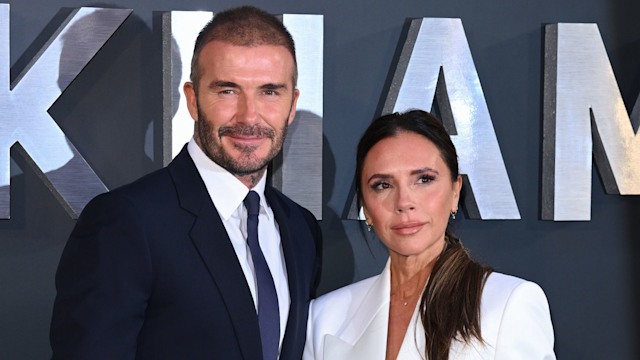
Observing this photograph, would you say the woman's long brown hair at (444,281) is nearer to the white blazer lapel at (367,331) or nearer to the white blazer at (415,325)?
the white blazer at (415,325)

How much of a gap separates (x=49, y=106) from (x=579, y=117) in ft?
5.46

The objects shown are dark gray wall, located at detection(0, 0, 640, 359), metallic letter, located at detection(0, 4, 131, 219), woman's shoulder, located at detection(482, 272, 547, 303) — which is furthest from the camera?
dark gray wall, located at detection(0, 0, 640, 359)

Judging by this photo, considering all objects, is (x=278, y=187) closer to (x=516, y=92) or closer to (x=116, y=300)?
(x=516, y=92)

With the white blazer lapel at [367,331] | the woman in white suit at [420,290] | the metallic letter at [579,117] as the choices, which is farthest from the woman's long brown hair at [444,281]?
the metallic letter at [579,117]

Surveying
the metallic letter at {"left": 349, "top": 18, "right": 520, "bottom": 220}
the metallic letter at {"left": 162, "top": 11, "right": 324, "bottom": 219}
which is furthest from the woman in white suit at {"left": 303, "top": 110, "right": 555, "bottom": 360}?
the metallic letter at {"left": 349, "top": 18, "right": 520, "bottom": 220}

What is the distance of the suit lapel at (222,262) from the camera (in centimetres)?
192

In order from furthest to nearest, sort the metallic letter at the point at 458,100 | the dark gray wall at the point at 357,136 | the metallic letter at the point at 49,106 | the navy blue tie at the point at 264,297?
the metallic letter at the point at 458,100, the dark gray wall at the point at 357,136, the metallic letter at the point at 49,106, the navy blue tie at the point at 264,297

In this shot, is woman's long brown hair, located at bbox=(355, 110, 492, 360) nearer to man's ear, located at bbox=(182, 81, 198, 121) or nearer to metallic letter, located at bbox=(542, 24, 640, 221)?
man's ear, located at bbox=(182, 81, 198, 121)

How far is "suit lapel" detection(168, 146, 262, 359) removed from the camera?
192 cm

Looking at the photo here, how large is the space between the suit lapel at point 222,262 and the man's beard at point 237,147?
82 millimetres

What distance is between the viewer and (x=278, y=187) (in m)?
2.84

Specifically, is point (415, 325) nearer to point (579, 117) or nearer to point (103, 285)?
point (103, 285)

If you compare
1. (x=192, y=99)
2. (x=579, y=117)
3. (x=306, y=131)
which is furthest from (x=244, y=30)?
(x=579, y=117)


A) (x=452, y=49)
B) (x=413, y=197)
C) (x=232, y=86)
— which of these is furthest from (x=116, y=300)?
(x=452, y=49)
